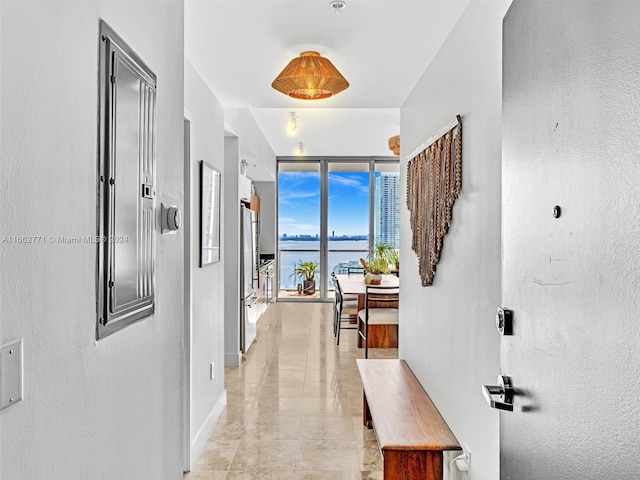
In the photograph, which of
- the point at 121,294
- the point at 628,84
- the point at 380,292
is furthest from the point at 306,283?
the point at 628,84

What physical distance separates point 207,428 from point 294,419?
0.66 meters

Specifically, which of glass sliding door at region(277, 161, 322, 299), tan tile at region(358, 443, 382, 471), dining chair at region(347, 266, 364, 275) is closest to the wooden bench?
tan tile at region(358, 443, 382, 471)

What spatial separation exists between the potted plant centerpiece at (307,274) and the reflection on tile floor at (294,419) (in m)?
3.02

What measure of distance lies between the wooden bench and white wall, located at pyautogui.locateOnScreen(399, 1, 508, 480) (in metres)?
0.08

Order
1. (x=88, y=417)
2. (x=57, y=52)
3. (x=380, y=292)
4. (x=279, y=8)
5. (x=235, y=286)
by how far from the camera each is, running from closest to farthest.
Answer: (x=57, y=52)
(x=88, y=417)
(x=279, y=8)
(x=235, y=286)
(x=380, y=292)

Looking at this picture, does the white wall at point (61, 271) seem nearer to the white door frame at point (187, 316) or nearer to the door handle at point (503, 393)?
the door handle at point (503, 393)

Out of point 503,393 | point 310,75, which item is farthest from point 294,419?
point 503,393

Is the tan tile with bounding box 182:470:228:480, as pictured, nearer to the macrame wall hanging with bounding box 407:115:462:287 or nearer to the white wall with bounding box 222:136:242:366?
the macrame wall hanging with bounding box 407:115:462:287

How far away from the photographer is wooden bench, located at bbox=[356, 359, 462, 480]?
2230mm

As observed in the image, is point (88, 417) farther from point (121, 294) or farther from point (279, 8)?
point (279, 8)

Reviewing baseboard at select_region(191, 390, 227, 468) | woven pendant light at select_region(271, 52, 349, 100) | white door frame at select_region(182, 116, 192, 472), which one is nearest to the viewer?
woven pendant light at select_region(271, 52, 349, 100)

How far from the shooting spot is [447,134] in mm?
2385

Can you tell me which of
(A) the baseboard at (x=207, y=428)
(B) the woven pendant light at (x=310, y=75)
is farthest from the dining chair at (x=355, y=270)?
(B) the woven pendant light at (x=310, y=75)

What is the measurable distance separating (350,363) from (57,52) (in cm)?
466
